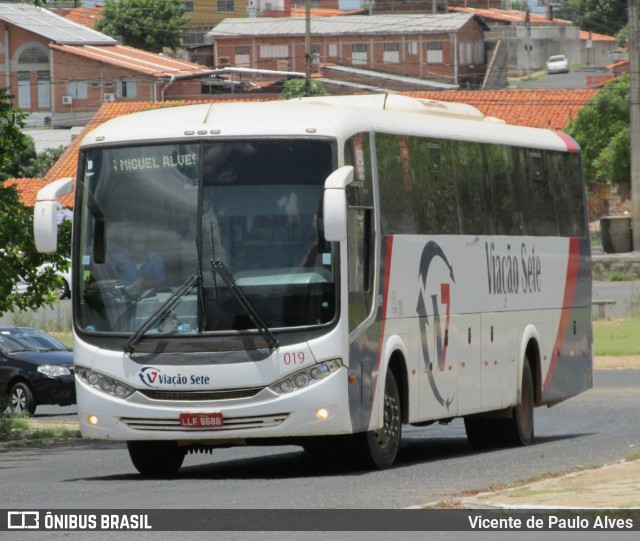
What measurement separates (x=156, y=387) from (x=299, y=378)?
1.24 metres

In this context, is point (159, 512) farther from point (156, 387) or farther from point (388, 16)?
point (388, 16)

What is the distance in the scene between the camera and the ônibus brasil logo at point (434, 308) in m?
16.6

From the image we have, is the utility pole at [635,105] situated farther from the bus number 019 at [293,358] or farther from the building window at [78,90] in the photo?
the building window at [78,90]

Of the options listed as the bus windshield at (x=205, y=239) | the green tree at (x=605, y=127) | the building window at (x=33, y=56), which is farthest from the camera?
the building window at (x=33, y=56)

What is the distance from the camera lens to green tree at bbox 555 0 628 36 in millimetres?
124812

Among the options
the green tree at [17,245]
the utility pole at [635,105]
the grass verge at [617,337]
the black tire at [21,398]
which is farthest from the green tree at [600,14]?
the green tree at [17,245]

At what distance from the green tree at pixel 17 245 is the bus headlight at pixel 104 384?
244 inches

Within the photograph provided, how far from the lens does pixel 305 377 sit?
47.1ft

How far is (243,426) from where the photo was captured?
14.3m

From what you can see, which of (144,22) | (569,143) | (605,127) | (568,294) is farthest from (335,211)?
(144,22)

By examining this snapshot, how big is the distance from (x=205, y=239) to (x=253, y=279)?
56 centimetres

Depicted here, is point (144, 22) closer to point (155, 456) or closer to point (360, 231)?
point (155, 456)

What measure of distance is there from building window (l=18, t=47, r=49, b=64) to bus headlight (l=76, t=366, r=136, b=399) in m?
85.7
